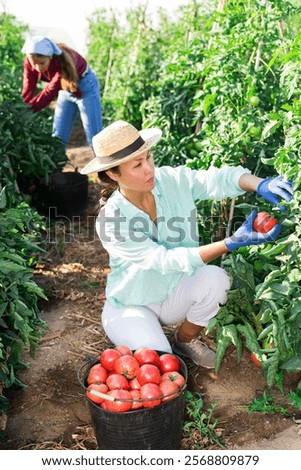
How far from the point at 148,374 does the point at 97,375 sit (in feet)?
0.70

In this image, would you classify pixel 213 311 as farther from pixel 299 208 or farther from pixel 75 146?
pixel 75 146

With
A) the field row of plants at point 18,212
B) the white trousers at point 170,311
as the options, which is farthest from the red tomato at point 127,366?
the field row of plants at point 18,212

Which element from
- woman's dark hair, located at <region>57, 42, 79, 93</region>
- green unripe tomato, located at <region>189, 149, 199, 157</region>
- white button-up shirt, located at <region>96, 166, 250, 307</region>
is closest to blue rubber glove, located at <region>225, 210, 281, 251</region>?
white button-up shirt, located at <region>96, 166, 250, 307</region>

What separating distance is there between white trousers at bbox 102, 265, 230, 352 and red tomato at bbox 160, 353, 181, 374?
0.69 ft

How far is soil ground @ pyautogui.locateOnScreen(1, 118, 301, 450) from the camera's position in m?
2.68

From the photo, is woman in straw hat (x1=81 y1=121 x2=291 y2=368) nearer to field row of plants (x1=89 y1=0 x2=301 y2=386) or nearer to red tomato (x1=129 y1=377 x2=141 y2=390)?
field row of plants (x1=89 y1=0 x2=301 y2=386)

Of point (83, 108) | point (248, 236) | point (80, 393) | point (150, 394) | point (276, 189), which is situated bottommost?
point (80, 393)

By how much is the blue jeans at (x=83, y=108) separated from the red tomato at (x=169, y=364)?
9.80 ft

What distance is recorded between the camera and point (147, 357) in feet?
8.36

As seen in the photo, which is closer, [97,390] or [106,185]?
[97,390]

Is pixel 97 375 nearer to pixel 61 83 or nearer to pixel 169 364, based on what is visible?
pixel 169 364

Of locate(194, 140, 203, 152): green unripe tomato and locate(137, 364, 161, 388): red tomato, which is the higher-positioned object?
locate(194, 140, 203, 152): green unripe tomato

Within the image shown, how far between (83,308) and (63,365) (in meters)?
0.62

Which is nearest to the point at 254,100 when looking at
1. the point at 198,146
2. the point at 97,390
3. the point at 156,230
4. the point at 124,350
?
the point at 198,146
